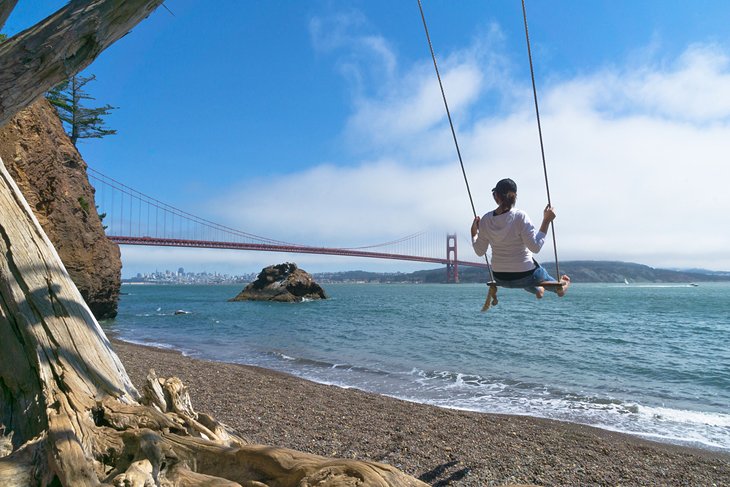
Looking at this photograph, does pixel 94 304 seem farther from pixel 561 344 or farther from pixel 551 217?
pixel 551 217

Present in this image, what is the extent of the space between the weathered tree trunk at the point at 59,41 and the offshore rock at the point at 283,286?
42.4 meters

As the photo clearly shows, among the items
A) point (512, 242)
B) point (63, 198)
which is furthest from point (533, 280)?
point (63, 198)

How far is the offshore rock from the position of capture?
145 ft

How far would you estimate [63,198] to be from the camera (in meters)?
16.0

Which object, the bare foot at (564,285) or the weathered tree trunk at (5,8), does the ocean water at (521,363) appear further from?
the weathered tree trunk at (5,8)

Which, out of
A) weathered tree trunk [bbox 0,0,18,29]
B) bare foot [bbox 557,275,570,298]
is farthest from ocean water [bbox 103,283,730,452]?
weathered tree trunk [bbox 0,0,18,29]

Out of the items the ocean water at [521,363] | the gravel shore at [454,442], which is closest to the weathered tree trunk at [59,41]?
the gravel shore at [454,442]

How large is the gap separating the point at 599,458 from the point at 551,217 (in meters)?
3.05

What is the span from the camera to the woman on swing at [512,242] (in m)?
3.79

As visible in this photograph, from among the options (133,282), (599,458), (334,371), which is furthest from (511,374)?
(133,282)

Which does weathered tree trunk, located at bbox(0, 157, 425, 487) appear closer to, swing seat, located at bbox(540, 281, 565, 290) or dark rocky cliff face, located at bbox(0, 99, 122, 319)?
swing seat, located at bbox(540, 281, 565, 290)

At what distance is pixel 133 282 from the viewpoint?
184875mm

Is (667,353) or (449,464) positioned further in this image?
(667,353)

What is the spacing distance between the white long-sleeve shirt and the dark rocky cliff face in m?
11.2
